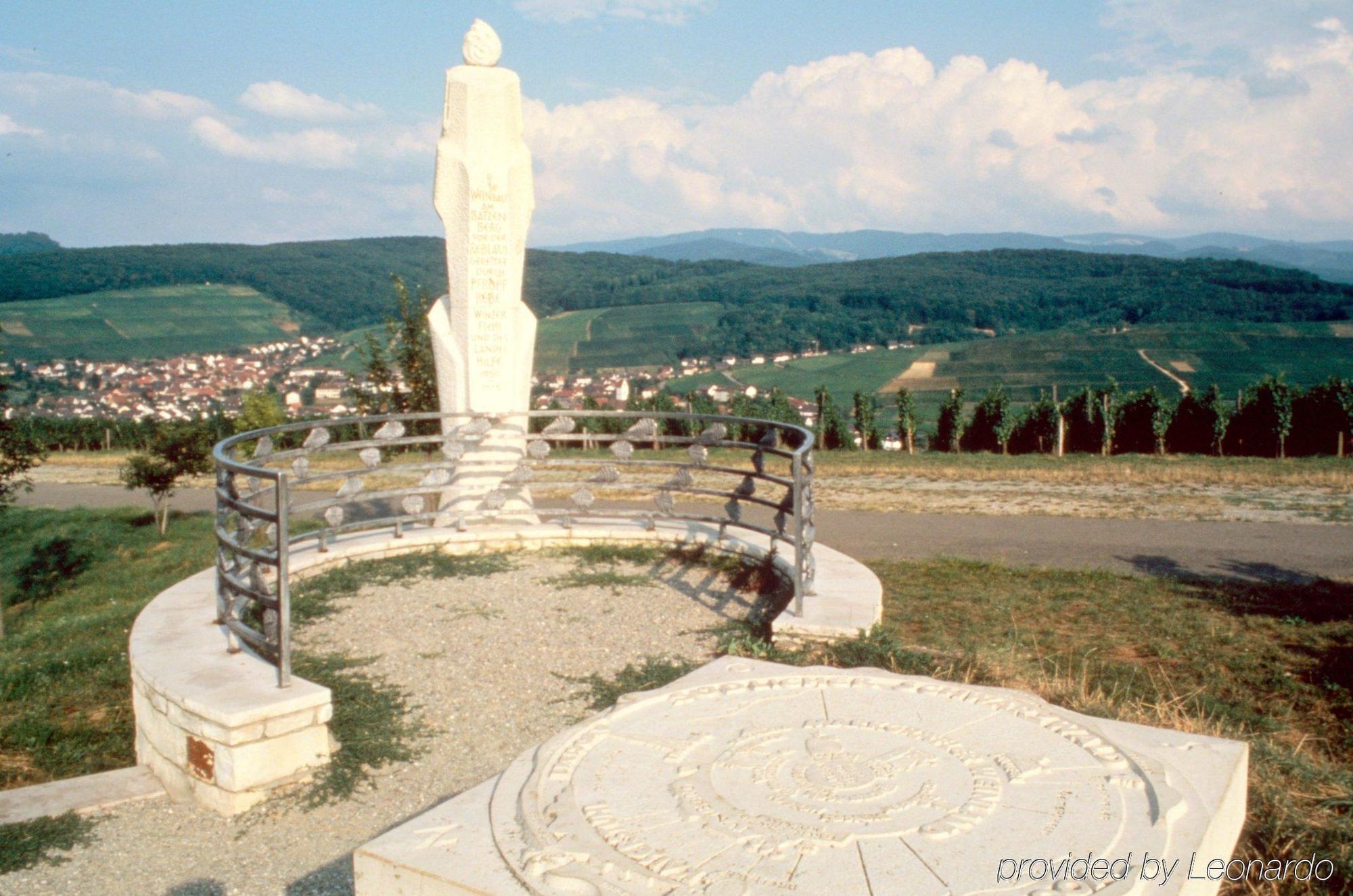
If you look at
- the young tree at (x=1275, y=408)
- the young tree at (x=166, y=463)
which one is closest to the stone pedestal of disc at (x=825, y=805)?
the young tree at (x=166, y=463)

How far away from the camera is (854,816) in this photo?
3.51 m

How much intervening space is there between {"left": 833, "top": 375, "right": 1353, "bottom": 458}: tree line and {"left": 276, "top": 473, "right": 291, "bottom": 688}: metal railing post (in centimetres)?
2815

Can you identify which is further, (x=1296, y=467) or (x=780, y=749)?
(x=1296, y=467)

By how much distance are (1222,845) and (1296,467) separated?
21779 mm

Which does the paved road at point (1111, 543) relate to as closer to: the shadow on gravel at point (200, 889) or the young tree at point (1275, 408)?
the shadow on gravel at point (200, 889)

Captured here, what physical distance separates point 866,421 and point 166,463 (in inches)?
951

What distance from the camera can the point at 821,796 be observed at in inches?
144

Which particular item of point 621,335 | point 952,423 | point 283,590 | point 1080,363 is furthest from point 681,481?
point 621,335

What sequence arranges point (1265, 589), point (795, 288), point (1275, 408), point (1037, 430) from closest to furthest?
point (1265, 589) < point (1275, 408) < point (1037, 430) < point (795, 288)

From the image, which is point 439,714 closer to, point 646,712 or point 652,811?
point 646,712

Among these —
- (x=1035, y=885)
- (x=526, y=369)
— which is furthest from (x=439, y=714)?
(x=526, y=369)

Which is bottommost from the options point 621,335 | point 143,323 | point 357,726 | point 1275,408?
point 1275,408

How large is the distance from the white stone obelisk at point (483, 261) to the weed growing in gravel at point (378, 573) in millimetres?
933

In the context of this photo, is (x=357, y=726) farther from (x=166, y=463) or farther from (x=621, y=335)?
(x=621, y=335)
